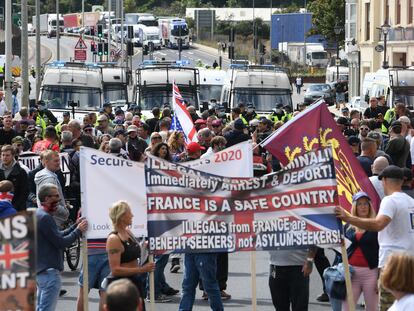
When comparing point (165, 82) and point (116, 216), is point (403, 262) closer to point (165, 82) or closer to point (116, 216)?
point (116, 216)

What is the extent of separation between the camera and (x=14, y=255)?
7965 millimetres

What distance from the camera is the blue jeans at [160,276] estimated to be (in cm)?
1462

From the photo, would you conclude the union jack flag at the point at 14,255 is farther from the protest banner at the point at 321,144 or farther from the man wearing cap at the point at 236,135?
the man wearing cap at the point at 236,135

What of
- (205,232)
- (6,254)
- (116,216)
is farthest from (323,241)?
(6,254)

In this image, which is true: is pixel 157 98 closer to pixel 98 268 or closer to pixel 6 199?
pixel 6 199

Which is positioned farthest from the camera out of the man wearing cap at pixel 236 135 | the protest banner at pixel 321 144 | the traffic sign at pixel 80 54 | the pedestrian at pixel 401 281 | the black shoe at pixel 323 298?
the traffic sign at pixel 80 54

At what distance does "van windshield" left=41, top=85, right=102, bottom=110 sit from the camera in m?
37.3

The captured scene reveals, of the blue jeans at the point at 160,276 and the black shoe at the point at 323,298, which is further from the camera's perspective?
the black shoe at the point at 323,298

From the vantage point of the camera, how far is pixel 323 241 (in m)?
11.0

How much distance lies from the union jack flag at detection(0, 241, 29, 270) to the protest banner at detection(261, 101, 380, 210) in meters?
4.52

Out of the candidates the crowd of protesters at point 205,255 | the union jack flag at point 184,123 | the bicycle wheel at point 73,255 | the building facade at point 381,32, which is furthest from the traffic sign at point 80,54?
the bicycle wheel at point 73,255

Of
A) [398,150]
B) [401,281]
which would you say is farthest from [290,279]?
[398,150]

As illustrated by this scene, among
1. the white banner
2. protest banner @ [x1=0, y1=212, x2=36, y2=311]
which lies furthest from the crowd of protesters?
protest banner @ [x1=0, y1=212, x2=36, y2=311]

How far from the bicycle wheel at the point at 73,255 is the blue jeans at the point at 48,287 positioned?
515cm
